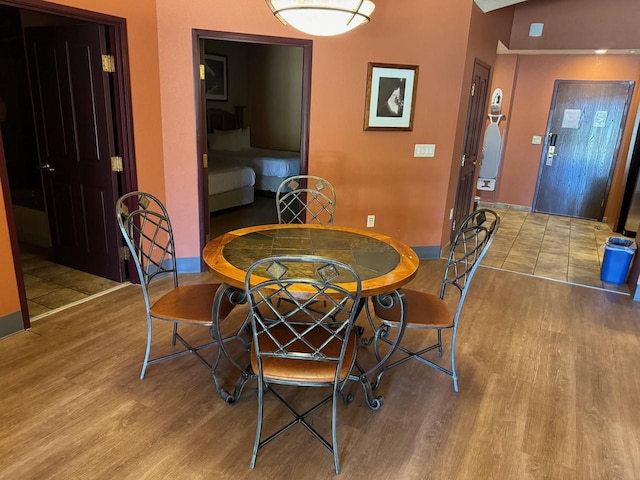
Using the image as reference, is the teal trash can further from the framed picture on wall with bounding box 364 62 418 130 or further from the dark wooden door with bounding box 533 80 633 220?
the dark wooden door with bounding box 533 80 633 220

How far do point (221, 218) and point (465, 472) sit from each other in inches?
175

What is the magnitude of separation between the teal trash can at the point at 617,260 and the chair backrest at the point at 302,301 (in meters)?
3.32

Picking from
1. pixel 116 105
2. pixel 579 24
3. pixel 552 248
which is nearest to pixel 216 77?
pixel 116 105

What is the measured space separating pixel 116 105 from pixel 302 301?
2.29 metres

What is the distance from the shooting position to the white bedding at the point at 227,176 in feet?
17.8

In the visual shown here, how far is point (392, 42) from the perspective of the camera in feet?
12.9

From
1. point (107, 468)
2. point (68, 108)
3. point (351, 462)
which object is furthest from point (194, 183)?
point (351, 462)

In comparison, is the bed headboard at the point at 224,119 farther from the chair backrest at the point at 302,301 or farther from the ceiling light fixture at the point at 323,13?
the chair backrest at the point at 302,301

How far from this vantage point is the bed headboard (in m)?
7.49

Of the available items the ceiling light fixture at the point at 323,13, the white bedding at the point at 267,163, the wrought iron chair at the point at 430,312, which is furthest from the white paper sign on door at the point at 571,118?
the ceiling light fixture at the point at 323,13

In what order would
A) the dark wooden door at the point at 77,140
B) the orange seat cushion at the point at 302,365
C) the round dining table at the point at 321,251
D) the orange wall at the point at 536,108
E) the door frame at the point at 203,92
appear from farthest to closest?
the orange wall at the point at 536,108, the door frame at the point at 203,92, the dark wooden door at the point at 77,140, the round dining table at the point at 321,251, the orange seat cushion at the point at 302,365

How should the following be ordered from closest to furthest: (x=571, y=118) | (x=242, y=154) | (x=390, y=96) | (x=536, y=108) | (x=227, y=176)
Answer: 1. (x=390, y=96)
2. (x=227, y=176)
3. (x=571, y=118)
4. (x=536, y=108)
5. (x=242, y=154)

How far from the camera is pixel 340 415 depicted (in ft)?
7.23

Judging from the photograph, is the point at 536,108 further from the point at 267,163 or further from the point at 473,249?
the point at 473,249
